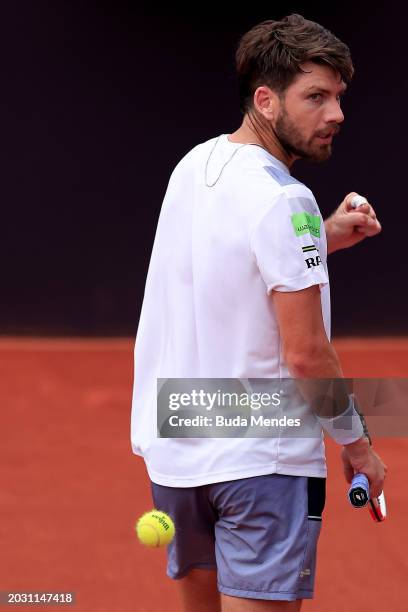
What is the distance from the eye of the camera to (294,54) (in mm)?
2223

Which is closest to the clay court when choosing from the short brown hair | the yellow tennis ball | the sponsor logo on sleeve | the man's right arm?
the yellow tennis ball

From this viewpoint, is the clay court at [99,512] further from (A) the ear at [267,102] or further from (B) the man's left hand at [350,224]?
(A) the ear at [267,102]

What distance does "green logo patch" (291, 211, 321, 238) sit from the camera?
209 cm

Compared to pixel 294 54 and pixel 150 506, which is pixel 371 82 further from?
pixel 294 54

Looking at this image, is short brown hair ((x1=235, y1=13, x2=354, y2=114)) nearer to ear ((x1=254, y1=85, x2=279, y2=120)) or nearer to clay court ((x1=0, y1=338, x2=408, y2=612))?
ear ((x1=254, y1=85, x2=279, y2=120))

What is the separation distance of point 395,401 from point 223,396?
3.19ft

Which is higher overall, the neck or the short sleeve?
the neck

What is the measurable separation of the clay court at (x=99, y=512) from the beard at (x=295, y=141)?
1.87 metres

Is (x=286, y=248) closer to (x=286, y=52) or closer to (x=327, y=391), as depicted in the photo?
(x=327, y=391)

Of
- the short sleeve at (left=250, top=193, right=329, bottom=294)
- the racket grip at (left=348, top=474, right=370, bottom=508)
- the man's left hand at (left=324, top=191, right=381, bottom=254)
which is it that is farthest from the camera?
the man's left hand at (left=324, top=191, right=381, bottom=254)

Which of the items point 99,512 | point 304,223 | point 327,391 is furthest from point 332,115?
point 99,512

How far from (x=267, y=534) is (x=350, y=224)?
76 cm

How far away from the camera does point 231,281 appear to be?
7.04 feet

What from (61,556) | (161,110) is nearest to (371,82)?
(161,110)
